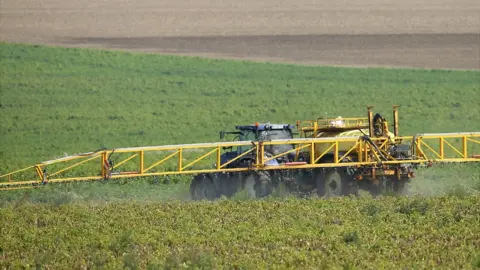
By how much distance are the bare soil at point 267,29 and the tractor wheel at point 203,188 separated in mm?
27581

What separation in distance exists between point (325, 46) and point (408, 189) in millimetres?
31032

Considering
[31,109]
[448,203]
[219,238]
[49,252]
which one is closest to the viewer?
[49,252]

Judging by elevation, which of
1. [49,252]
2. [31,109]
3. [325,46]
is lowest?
[49,252]

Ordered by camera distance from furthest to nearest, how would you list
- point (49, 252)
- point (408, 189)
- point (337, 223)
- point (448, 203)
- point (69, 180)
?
point (408, 189), point (69, 180), point (448, 203), point (337, 223), point (49, 252)

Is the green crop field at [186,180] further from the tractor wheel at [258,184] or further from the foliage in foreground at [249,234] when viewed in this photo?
the tractor wheel at [258,184]

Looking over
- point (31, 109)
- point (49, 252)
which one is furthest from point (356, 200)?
point (31, 109)

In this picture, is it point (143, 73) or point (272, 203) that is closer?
point (272, 203)

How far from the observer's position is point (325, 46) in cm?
6009

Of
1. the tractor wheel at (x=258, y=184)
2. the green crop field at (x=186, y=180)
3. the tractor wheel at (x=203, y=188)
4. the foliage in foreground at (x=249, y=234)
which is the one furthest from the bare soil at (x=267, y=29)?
the foliage in foreground at (x=249, y=234)

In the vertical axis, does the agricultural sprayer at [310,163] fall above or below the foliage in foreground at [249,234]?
above

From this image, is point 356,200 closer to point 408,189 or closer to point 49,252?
point 408,189

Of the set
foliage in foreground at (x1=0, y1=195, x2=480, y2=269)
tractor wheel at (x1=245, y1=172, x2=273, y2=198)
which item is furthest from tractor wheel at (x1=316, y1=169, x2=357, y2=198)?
foliage in foreground at (x1=0, y1=195, x2=480, y2=269)

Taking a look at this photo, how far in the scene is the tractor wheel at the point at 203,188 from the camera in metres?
28.8

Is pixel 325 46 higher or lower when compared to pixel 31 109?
higher
